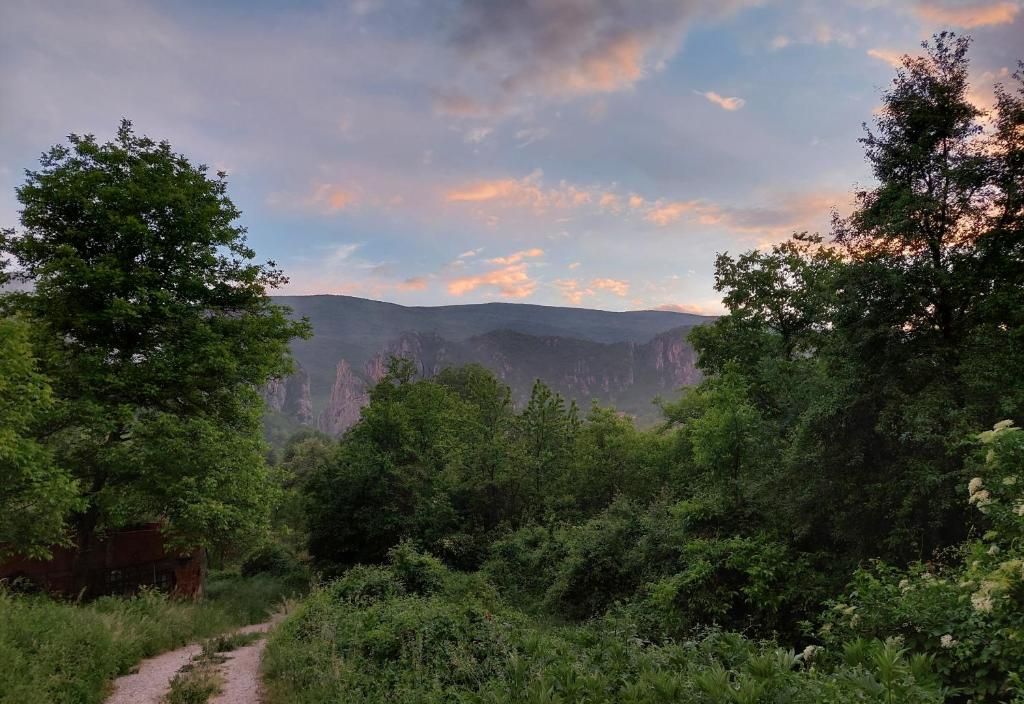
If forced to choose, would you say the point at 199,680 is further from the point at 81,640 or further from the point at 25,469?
the point at 25,469

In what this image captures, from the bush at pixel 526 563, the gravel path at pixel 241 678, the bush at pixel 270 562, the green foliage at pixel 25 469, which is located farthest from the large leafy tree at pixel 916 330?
the bush at pixel 270 562

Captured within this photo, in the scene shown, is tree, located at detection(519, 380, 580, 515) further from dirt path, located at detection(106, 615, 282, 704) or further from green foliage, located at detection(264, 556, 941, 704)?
dirt path, located at detection(106, 615, 282, 704)

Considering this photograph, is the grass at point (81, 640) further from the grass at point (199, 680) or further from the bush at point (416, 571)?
the bush at point (416, 571)

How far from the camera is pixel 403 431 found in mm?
30438

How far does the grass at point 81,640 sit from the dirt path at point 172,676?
303 millimetres

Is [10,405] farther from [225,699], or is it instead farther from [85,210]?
[225,699]

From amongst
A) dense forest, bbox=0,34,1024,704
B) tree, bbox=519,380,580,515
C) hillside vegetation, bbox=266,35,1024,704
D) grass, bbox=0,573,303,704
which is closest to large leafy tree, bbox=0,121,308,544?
dense forest, bbox=0,34,1024,704

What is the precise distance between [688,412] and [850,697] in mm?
36108

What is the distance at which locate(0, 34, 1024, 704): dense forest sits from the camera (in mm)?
6461

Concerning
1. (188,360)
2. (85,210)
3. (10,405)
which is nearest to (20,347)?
(10,405)

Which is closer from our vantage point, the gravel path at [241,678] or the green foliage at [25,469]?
the gravel path at [241,678]

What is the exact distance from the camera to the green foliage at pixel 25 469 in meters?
11.1

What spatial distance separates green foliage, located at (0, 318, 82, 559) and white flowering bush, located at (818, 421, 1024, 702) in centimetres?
1567

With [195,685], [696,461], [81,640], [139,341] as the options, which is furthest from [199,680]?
[696,461]
